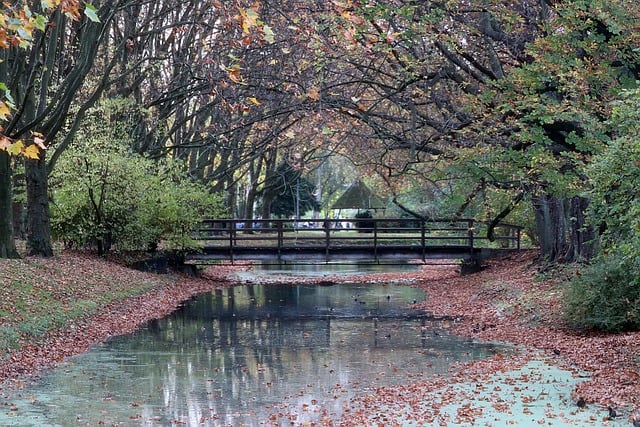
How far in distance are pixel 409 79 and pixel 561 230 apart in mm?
6680

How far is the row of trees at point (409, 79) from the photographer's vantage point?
16.1 m

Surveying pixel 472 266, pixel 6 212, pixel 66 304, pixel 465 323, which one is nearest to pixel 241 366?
pixel 66 304

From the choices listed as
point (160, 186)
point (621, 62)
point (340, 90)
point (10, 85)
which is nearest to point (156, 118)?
point (160, 186)

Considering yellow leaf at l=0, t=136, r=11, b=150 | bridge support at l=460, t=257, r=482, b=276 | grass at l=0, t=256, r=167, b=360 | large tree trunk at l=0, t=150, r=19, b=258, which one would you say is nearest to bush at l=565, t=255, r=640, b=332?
grass at l=0, t=256, r=167, b=360

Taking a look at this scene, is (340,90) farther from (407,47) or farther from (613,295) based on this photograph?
(613,295)

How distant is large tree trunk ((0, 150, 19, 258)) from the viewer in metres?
19.6

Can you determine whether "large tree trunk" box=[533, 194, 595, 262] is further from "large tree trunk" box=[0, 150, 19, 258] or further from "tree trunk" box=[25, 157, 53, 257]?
"large tree trunk" box=[0, 150, 19, 258]

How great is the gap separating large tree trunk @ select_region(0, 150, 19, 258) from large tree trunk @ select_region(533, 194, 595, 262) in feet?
41.8

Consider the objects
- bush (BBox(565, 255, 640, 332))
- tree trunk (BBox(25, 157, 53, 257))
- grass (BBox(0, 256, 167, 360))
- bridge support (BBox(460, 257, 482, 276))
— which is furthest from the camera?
bridge support (BBox(460, 257, 482, 276))

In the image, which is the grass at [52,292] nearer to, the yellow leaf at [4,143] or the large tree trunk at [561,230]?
the yellow leaf at [4,143]

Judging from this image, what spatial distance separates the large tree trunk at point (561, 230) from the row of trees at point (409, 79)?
0.20 feet

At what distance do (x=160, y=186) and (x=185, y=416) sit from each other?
1859 cm

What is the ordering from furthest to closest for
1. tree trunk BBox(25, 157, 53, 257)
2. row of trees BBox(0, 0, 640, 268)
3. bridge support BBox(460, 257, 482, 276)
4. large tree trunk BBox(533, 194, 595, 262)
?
bridge support BBox(460, 257, 482, 276)
tree trunk BBox(25, 157, 53, 257)
large tree trunk BBox(533, 194, 595, 262)
row of trees BBox(0, 0, 640, 268)

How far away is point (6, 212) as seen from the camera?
19984 mm
